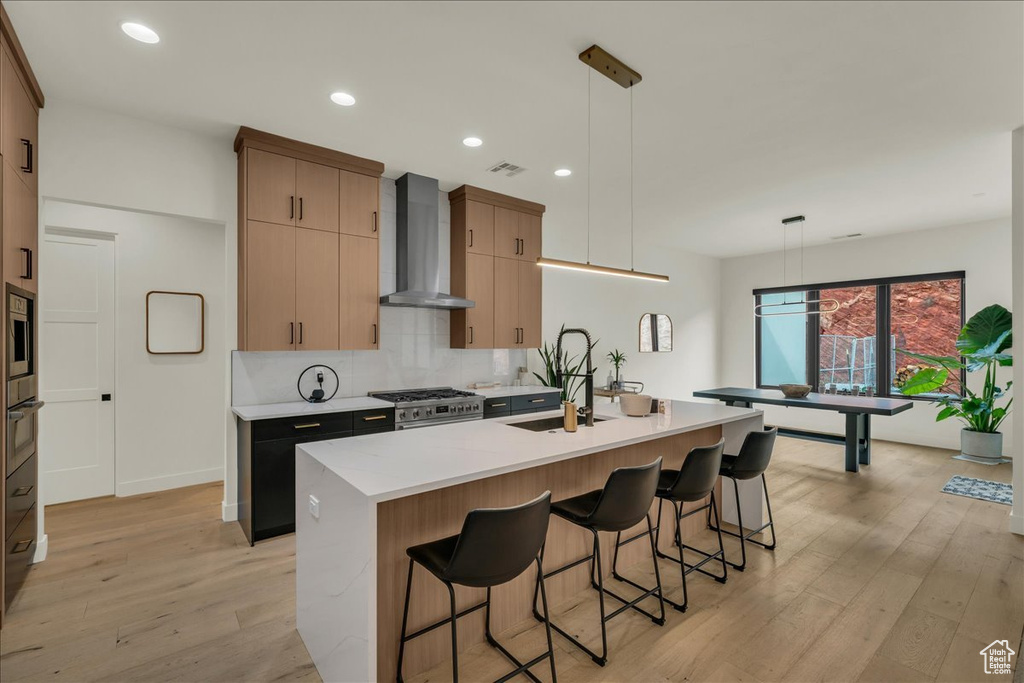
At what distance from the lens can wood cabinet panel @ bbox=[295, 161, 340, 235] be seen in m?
3.67

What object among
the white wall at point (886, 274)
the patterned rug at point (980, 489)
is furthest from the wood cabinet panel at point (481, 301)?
the white wall at point (886, 274)

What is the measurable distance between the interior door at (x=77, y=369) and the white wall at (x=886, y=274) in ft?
26.9

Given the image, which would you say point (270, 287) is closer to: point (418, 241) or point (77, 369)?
point (418, 241)

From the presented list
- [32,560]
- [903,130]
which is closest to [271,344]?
[32,560]

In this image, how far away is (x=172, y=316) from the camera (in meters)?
4.43

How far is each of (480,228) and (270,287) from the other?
6.66 ft

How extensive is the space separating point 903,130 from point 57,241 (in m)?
6.32

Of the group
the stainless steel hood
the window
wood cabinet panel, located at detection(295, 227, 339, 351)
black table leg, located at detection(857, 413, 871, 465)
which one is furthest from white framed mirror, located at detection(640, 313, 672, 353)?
wood cabinet panel, located at detection(295, 227, 339, 351)

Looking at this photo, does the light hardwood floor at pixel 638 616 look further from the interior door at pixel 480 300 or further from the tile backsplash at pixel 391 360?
the interior door at pixel 480 300

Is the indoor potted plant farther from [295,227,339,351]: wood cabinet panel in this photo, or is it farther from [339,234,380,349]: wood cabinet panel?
[295,227,339,351]: wood cabinet panel

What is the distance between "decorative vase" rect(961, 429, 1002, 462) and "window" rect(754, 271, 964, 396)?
0.80 metres

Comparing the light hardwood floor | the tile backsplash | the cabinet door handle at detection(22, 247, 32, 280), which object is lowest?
the light hardwood floor

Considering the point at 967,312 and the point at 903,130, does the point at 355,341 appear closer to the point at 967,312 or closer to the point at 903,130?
the point at 903,130

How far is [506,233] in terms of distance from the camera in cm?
498
